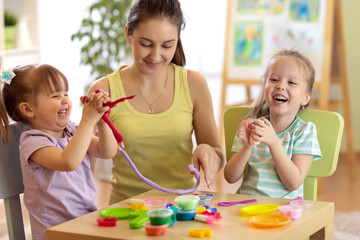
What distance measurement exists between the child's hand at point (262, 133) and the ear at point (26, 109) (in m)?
0.65

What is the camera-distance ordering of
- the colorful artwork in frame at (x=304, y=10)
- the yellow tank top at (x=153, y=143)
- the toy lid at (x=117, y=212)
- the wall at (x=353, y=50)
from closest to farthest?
1. the toy lid at (x=117, y=212)
2. the yellow tank top at (x=153, y=143)
3. the colorful artwork in frame at (x=304, y=10)
4. the wall at (x=353, y=50)

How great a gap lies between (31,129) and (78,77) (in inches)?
124

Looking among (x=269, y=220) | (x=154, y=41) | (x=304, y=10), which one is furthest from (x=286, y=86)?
(x=304, y=10)

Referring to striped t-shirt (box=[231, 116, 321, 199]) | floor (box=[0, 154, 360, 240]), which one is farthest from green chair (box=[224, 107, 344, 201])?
floor (box=[0, 154, 360, 240])

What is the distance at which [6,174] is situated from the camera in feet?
5.48

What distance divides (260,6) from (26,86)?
260 centimetres

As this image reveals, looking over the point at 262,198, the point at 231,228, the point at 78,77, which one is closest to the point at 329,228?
the point at 262,198

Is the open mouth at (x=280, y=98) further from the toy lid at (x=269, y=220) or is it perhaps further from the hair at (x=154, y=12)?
the toy lid at (x=269, y=220)

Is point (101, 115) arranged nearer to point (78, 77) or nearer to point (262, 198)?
point (262, 198)

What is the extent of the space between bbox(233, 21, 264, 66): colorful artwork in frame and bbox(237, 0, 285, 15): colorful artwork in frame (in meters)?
0.08

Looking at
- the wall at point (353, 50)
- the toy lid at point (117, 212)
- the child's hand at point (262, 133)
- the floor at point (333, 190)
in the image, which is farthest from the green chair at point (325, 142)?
the wall at point (353, 50)

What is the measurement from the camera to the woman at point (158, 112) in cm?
185

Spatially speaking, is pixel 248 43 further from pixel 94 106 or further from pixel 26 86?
pixel 94 106

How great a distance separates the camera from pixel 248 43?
402cm
